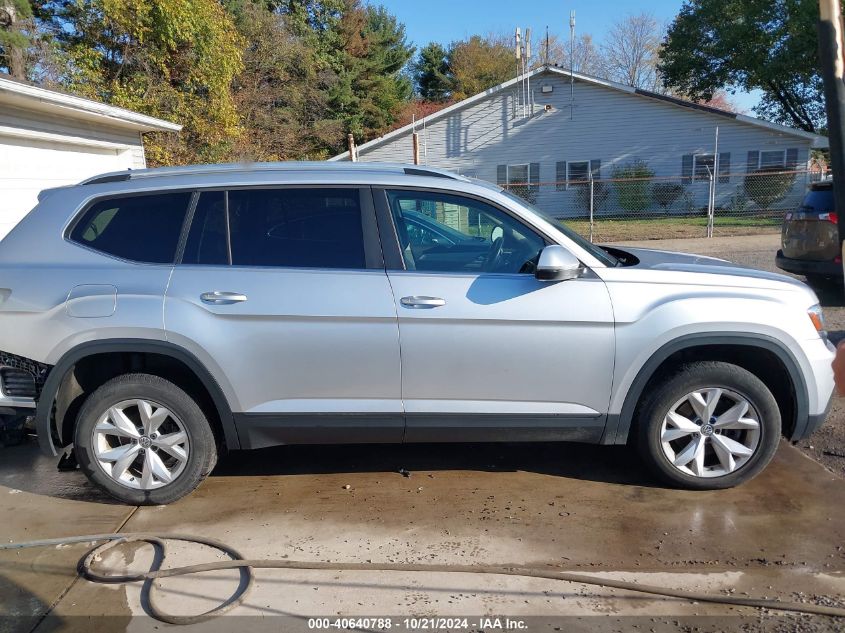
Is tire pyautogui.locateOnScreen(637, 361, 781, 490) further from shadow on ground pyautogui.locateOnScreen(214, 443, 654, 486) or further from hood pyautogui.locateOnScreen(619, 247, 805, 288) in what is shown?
hood pyautogui.locateOnScreen(619, 247, 805, 288)

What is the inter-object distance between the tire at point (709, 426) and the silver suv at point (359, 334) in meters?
0.01

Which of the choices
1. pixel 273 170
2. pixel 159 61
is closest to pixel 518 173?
pixel 159 61

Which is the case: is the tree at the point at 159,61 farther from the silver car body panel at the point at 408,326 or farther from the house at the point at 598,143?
the silver car body panel at the point at 408,326

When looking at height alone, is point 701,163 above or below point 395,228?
above

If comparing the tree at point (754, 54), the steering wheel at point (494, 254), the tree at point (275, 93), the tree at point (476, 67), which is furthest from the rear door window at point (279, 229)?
the tree at point (476, 67)

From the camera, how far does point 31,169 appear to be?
32.4ft

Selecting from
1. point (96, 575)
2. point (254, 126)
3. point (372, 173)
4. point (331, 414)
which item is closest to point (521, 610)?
point (331, 414)

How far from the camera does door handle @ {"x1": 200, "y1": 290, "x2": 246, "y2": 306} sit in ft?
12.4

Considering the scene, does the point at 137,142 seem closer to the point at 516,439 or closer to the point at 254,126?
the point at 516,439

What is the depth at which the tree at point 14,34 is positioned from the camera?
51.6ft

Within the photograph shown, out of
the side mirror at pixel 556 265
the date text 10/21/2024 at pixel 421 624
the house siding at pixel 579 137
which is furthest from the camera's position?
the house siding at pixel 579 137

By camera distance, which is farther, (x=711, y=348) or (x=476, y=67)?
(x=476, y=67)

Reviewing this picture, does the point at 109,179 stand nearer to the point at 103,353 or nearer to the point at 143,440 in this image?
the point at 103,353

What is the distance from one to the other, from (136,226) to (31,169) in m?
7.33
